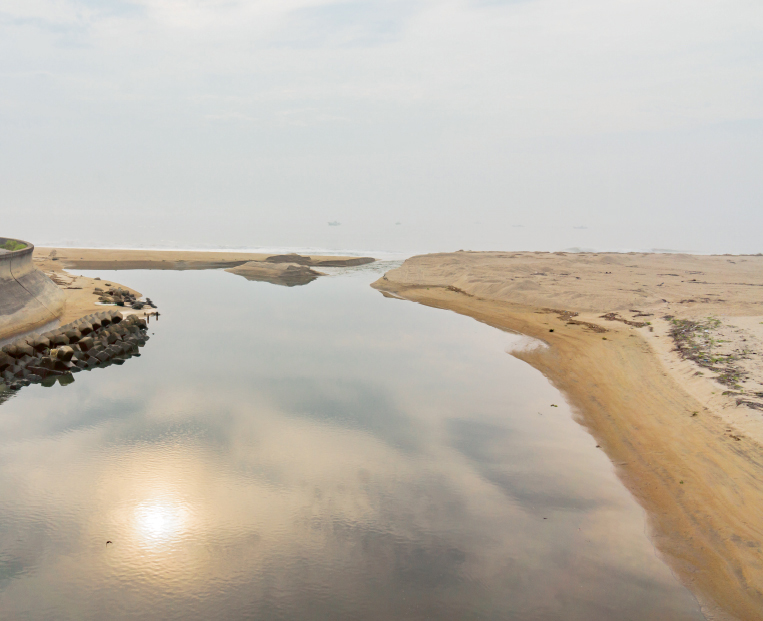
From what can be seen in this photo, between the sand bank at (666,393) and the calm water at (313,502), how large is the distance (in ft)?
2.53

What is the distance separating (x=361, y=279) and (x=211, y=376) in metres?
35.7

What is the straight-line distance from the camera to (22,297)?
27250 mm

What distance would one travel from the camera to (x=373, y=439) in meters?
15.5

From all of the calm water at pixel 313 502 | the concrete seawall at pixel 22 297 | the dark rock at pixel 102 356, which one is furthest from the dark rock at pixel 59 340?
the concrete seawall at pixel 22 297

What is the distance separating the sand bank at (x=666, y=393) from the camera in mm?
10711

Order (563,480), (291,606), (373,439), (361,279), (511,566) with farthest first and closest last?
(361,279)
(373,439)
(563,480)
(511,566)
(291,606)

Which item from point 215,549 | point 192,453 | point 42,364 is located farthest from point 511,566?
point 42,364

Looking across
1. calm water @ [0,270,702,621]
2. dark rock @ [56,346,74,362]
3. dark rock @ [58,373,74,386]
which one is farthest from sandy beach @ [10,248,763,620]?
dark rock @ [58,373,74,386]

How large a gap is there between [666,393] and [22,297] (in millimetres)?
30116

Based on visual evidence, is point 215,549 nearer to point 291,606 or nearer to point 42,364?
point 291,606

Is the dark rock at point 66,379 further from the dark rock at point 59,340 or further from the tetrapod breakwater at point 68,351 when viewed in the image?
the dark rock at point 59,340

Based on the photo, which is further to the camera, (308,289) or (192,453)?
(308,289)

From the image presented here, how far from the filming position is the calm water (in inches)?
365

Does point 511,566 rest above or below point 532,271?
below
